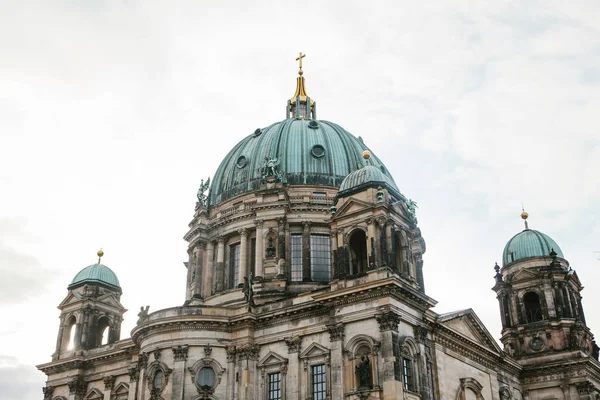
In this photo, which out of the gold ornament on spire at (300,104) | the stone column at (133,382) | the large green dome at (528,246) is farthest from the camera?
the gold ornament on spire at (300,104)

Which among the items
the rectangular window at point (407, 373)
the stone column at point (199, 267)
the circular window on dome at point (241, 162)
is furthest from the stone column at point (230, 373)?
the circular window on dome at point (241, 162)

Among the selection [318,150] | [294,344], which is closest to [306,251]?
[318,150]

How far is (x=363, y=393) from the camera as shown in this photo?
3709 cm

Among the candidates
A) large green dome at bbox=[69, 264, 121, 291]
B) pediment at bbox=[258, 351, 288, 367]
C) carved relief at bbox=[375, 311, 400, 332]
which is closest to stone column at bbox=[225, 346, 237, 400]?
pediment at bbox=[258, 351, 288, 367]

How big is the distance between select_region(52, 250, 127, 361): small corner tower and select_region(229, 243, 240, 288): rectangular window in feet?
38.5

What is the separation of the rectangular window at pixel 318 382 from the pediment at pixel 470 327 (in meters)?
8.84

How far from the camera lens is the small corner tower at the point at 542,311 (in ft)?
185

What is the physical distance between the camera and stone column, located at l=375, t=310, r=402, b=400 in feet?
119

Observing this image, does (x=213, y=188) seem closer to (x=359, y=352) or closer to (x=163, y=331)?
(x=163, y=331)

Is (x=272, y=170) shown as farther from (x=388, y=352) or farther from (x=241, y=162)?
(x=388, y=352)

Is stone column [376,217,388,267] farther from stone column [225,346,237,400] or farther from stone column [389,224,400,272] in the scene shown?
stone column [225,346,237,400]

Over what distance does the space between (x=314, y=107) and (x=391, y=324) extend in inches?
1368

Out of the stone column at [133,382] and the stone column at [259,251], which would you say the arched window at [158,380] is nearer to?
the stone column at [133,382]

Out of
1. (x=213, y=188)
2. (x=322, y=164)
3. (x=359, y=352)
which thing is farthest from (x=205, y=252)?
(x=359, y=352)
